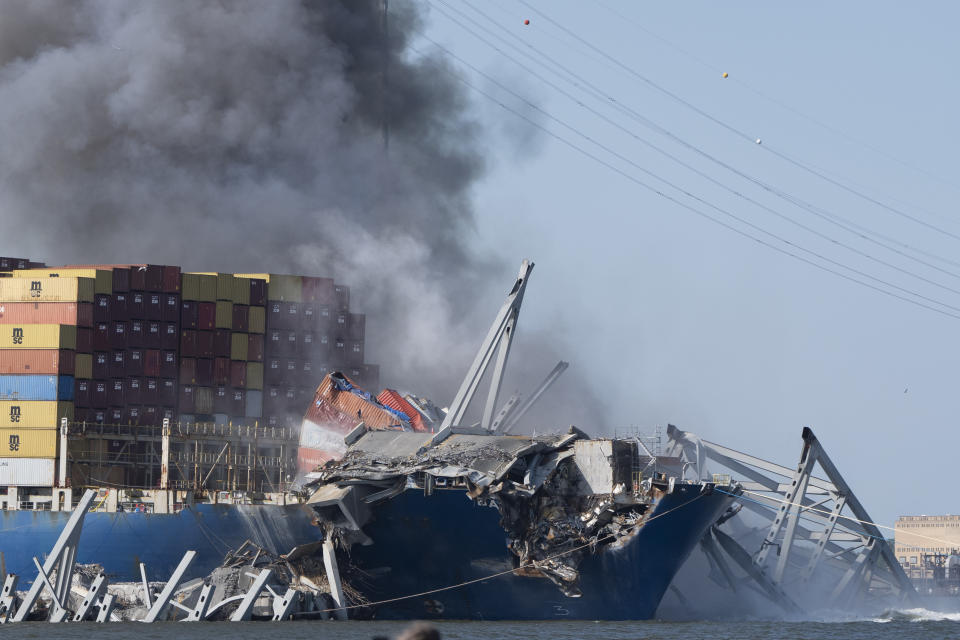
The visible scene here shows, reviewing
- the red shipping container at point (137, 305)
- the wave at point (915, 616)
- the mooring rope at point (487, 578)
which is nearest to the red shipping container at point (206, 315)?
the red shipping container at point (137, 305)

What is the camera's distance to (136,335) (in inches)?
3499

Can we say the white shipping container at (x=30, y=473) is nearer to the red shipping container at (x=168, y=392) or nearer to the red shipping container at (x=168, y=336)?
the red shipping container at (x=168, y=392)

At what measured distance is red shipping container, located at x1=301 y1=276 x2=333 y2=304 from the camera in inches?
3851

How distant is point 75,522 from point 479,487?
646 inches

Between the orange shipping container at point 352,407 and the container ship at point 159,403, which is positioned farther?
the orange shipping container at point 352,407

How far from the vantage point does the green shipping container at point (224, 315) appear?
304 feet

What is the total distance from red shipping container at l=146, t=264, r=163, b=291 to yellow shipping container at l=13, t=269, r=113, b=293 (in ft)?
8.99

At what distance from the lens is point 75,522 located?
6025cm

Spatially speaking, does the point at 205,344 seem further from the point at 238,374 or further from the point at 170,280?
the point at 170,280

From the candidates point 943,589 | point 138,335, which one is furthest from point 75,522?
point 943,589

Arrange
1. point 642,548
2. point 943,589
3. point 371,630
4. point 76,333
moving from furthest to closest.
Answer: point 943,589
point 76,333
point 642,548
point 371,630

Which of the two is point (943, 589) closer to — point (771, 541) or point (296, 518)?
point (771, 541)

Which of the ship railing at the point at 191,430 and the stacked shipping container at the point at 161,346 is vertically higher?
the stacked shipping container at the point at 161,346

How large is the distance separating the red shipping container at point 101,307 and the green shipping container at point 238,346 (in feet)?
28.7
